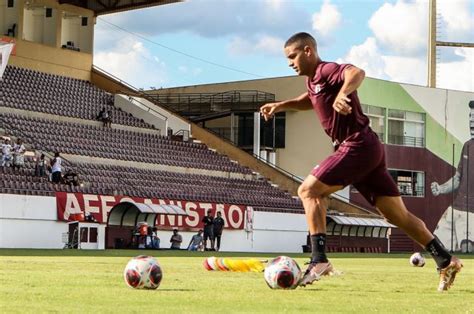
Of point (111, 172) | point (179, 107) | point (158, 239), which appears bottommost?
point (158, 239)

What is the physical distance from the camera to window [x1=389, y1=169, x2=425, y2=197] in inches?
2648

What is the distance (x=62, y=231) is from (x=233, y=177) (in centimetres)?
1629

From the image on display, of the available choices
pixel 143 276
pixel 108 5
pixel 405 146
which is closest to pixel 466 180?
pixel 405 146

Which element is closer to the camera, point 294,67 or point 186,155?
point 294,67

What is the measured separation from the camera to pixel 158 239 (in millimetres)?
41406

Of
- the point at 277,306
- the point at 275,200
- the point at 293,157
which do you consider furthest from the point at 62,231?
the point at 277,306

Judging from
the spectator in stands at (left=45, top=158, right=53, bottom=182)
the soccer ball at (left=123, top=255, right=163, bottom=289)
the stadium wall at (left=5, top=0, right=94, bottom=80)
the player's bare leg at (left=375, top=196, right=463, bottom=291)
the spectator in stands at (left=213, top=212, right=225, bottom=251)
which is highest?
the stadium wall at (left=5, top=0, right=94, bottom=80)

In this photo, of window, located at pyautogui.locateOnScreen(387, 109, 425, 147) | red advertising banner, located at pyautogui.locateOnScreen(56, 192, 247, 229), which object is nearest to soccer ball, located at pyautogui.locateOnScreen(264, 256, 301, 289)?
red advertising banner, located at pyautogui.locateOnScreen(56, 192, 247, 229)

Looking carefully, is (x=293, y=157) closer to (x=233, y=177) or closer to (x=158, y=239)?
(x=233, y=177)

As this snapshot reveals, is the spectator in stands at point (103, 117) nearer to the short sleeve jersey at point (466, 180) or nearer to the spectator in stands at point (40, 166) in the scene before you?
the spectator in stands at point (40, 166)

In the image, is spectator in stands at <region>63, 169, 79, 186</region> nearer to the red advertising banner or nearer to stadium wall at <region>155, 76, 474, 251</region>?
the red advertising banner

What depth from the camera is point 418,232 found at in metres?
11.6

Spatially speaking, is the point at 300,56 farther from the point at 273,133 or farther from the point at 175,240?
the point at 273,133

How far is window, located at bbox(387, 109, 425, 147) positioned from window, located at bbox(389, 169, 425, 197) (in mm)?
2030
